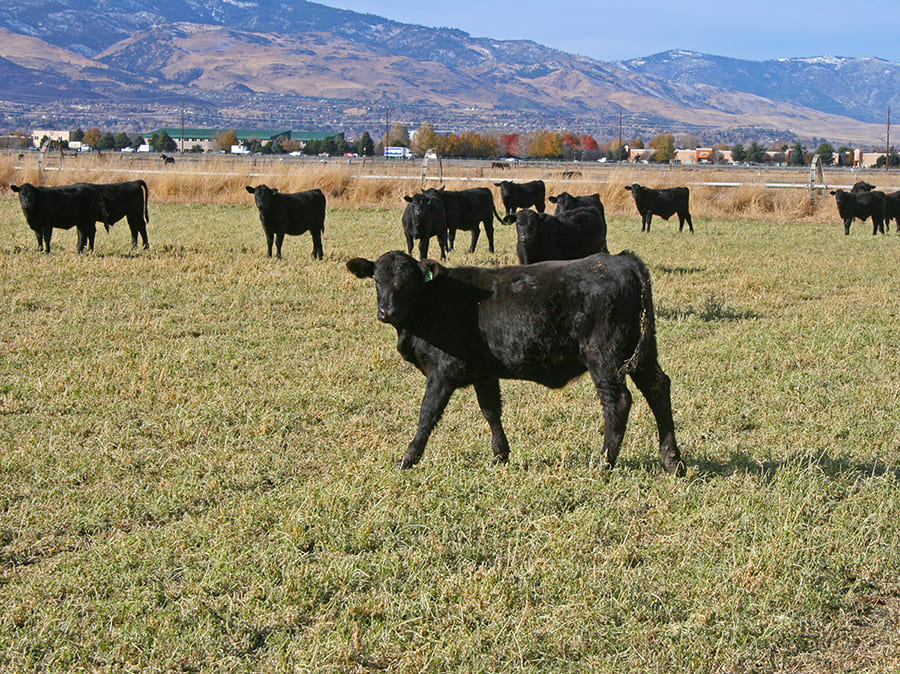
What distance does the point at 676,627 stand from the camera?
365 centimetres

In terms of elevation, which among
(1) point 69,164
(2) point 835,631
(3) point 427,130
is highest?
(3) point 427,130

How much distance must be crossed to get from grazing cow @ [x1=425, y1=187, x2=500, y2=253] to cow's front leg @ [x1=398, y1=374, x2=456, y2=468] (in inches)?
457

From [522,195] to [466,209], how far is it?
4.92 metres

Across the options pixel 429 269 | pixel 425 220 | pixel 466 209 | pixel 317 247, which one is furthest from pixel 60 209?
pixel 429 269

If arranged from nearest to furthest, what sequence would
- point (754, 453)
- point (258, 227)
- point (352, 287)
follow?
point (754, 453)
point (352, 287)
point (258, 227)

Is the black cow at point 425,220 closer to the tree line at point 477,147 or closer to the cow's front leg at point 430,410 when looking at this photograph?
the cow's front leg at point 430,410

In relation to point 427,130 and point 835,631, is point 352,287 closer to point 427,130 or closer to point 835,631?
point 835,631

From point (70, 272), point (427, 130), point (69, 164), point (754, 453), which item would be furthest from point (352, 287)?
point (427, 130)

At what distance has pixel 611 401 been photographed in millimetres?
5340

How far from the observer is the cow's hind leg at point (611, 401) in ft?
17.3

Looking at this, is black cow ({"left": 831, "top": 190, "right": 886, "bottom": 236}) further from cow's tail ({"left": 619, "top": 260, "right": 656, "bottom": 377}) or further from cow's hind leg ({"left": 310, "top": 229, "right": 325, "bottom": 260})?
cow's tail ({"left": 619, "top": 260, "right": 656, "bottom": 377})

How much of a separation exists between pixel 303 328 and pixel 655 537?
20.6 feet

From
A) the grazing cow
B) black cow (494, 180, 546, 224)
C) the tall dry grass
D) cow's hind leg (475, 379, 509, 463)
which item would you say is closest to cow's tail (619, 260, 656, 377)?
cow's hind leg (475, 379, 509, 463)

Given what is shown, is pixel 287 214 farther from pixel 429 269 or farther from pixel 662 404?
pixel 662 404
